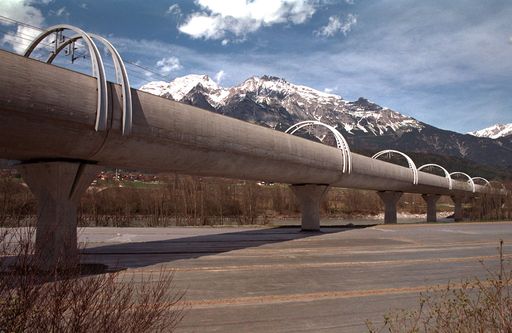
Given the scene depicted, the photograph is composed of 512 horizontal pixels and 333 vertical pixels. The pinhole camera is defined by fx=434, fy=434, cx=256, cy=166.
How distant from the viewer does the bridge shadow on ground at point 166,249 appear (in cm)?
1473

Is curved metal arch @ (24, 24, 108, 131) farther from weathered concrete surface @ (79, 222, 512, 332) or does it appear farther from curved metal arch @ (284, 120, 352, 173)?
curved metal arch @ (284, 120, 352, 173)

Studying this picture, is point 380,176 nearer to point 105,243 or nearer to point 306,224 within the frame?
point 306,224

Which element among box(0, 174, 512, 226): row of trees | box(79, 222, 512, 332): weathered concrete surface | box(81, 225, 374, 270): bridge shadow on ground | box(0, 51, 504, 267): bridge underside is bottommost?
box(81, 225, 374, 270): bridge shadow on ground

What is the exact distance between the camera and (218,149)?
672 inches

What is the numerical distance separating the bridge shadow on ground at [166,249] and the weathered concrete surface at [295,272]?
0.12ft

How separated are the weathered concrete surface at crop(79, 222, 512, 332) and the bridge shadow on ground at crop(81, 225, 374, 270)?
0.04m

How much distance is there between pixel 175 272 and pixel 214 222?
2598cm

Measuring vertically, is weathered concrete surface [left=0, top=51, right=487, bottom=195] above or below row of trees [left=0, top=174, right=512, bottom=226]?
above

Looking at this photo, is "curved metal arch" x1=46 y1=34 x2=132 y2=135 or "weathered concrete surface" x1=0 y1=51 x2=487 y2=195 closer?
"weathered concrete surface" x1=0 y1=51 x2=487 y2=195

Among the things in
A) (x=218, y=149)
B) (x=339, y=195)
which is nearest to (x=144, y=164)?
(x=218, y=149)

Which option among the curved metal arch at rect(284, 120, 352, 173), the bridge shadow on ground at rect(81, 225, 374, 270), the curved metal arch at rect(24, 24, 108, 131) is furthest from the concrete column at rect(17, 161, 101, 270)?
the curved metal arch at rect(284, 120, 352, 173)

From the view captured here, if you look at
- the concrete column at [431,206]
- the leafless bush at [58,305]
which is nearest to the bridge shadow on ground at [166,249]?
the leafless bush at [58,305]

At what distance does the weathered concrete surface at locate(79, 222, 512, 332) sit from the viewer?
27.6ft

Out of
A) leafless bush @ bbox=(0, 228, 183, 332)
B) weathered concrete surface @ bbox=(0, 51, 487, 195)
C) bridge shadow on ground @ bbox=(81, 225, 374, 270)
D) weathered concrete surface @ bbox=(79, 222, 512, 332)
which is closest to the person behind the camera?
leafless bush @ bbox=(0, 228, 183, 332)
